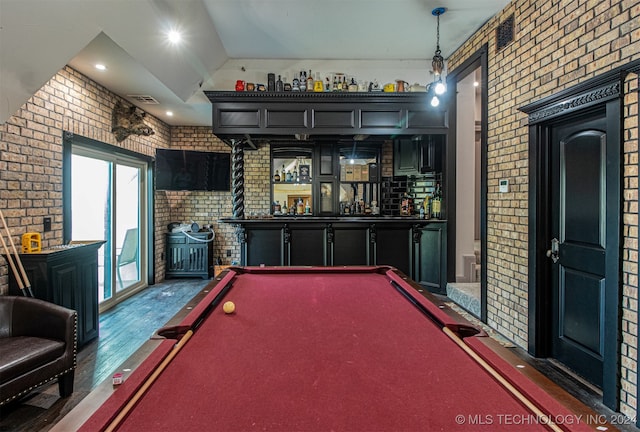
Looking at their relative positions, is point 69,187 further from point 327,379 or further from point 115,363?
point 327,379

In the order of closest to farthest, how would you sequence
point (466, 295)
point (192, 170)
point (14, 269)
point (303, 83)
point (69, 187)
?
point (14, 269) < point (69, 187) < point (466, 295) < point (303, 83) < point (192, 170)

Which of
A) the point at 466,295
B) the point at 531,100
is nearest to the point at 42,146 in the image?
the point at 531,100

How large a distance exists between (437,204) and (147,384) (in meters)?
4.41

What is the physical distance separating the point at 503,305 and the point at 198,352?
10.3 ft

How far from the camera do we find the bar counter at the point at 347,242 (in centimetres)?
447

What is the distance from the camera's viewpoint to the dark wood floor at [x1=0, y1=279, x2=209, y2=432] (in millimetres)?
2041

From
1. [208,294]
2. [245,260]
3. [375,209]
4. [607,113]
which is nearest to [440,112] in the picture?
[375,209]

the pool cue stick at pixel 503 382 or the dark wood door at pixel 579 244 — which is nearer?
the pool cue stick at pixel 503 382

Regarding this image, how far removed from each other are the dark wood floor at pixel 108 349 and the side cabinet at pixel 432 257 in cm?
310

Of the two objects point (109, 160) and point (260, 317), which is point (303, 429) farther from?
point (109, 160)

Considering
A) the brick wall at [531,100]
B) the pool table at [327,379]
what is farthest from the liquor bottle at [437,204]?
the pool table at [327,379]

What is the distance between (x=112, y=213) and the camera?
Answer: 4.40m

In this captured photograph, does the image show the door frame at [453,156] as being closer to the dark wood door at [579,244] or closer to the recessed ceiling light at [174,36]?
the dark wood door at [579,244]

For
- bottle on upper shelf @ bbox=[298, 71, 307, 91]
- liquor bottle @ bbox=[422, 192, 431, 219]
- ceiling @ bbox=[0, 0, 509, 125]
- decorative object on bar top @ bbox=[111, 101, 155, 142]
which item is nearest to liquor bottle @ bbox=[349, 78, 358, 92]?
ceiling @ bbox=[0, 0, 509, 125]
